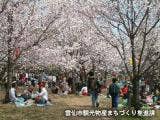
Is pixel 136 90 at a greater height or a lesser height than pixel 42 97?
greater

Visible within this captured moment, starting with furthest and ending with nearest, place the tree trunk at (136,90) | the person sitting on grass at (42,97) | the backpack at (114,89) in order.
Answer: the person sitting on grass at (42,97) < the backpack at (114,89) < the tree trunk at (136,90)

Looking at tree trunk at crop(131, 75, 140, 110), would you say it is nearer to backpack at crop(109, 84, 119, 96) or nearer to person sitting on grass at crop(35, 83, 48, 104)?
backpack at crop(109, 84, 119, 96)

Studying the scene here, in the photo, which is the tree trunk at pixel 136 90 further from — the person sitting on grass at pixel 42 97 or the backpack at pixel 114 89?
the person sitting on grass at pixel 42 97

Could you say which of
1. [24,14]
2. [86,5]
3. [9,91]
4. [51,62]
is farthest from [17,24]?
[51,62]

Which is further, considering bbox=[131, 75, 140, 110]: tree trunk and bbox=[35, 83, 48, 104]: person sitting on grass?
bbox=[35, 83, 48, 104]: person sitting on grass

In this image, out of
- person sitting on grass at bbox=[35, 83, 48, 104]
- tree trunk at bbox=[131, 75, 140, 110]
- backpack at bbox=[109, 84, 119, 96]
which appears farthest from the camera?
person sitting on grass at bbox=[35, 83, 48, 104]

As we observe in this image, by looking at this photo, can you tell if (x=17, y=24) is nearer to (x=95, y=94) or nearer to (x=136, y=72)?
(x=95, y=94)

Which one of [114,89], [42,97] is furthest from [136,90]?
[42,97]

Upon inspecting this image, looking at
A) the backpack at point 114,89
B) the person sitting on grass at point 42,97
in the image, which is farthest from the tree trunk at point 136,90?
the person sitting on grass at point 42,97

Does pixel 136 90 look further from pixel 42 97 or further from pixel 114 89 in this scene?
pixel 42 97

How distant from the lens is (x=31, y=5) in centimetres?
2398

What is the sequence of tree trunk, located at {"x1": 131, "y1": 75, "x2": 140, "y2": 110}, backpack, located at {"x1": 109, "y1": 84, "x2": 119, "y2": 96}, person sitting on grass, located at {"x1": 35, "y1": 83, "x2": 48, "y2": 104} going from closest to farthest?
tree trunk, located at {"x1": 131, "y1": 75, "x2": 140, "y2": 110}, backpack, located at {"x1": 109, "y1": 84, "x2": 119, "y2": 96}, person sitting on grass, located at {"x1": 35, "y1": 83, "x2": 48, "y2": 104}

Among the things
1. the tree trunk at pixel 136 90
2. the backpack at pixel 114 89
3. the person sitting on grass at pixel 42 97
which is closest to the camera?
the tree trunk at pixel 136 90

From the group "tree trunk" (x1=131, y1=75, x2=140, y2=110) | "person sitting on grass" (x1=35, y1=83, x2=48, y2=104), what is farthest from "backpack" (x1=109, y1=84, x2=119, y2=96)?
"person sitting on grass" (x1=35, y1=83, x2=48, y2=104)
